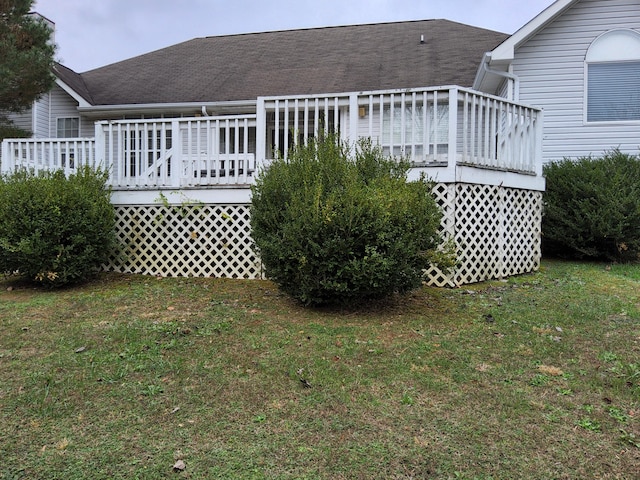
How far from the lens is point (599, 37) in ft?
31.6

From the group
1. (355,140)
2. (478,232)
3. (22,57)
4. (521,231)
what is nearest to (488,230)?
(478,232)

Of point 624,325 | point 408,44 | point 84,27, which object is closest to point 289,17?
point 84,27

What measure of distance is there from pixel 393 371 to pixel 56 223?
13.6 ft

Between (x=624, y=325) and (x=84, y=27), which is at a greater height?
(x=84, y=27)

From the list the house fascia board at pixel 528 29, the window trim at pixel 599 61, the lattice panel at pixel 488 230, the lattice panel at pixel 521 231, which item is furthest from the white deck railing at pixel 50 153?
the window trim at pixel 599 61

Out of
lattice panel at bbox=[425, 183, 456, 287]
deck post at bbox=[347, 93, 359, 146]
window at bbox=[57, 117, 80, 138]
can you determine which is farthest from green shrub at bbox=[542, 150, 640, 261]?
window at bbox=[57, 117, 80, 138]

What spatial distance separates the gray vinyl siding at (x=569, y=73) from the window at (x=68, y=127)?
1130 centimetres

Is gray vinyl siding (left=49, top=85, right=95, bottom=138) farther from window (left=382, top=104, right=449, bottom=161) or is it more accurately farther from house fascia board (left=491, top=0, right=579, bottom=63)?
house fascia board (left=491, top=0, right=579, bottom=63)

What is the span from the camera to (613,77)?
9.59 metres

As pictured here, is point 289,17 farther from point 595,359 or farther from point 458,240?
point 595,359

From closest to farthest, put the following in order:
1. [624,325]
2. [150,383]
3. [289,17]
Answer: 1. [150,383]
2. [624,325]
3. [289,17]

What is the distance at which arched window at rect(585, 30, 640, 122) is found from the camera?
9477 millimetres

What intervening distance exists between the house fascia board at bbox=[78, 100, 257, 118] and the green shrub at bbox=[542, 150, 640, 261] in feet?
24.1

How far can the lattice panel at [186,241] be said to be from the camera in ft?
21.1
